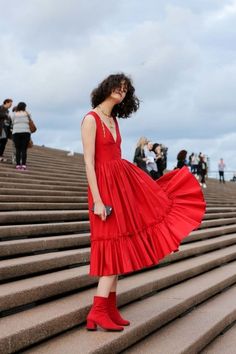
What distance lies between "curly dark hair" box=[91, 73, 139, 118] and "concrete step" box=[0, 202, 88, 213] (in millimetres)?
3163

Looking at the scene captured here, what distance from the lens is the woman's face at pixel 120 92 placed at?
368cm

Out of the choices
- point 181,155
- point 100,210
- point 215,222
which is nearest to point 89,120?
point 100,210

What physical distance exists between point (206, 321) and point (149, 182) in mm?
1633

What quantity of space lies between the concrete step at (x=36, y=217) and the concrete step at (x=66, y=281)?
1.00 metres

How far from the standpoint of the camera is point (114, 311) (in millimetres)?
3746

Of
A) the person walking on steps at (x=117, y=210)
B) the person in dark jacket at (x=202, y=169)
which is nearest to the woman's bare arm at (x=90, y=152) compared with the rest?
the person walking on steps at (x=117, y=210)

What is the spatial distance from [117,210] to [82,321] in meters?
0.90

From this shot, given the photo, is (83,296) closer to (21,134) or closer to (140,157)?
(21,134)

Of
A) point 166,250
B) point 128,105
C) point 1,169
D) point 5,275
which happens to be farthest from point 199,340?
point 1,169

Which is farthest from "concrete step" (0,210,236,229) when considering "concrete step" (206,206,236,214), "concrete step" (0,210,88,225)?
"concrete step" (206,206,236,214)

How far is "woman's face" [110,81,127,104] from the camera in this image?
12.1 ft

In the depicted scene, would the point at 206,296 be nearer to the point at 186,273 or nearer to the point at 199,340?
the point at 186,273

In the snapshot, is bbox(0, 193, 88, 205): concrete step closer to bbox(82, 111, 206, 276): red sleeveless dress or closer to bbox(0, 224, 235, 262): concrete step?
bbox(0, 224, 235, 262): concrete step

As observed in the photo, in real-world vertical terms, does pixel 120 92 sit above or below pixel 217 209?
above
